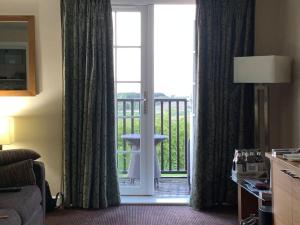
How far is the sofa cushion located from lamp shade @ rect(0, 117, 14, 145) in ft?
3.24

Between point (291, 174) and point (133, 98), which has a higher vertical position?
point (133, 98)

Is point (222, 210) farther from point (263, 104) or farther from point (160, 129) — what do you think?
point (160, 129)

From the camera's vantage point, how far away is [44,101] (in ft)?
13.8

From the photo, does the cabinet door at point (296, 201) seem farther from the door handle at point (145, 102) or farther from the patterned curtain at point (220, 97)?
the door handle at point (145, 102)

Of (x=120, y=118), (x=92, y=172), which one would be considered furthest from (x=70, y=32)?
(x=92, y=172)

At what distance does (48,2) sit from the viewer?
13.5 ft

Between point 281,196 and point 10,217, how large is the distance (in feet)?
5.79

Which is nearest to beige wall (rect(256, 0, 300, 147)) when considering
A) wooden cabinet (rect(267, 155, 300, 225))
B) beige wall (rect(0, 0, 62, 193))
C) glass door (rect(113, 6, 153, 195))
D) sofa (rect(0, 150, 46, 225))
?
wooden cabinet (rect(267, 155, 300, 225))

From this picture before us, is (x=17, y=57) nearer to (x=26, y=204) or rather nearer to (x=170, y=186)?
(x=26, y=204)

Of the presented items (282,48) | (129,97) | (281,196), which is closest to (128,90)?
(129,97)

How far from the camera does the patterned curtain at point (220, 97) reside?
13.1 ft

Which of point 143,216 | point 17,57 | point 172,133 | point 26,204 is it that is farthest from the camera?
point 172,133

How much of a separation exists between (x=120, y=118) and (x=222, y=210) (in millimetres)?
1461

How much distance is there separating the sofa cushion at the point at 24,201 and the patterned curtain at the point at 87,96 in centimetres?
94
